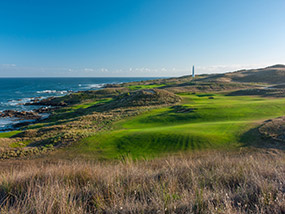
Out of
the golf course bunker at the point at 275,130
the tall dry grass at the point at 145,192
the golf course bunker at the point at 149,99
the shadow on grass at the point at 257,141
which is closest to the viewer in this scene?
the tall dry grass at the point at 145,192

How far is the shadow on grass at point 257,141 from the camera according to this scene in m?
11.1

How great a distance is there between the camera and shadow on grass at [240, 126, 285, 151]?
11066 mm

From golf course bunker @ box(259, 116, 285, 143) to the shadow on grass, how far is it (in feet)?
1.11

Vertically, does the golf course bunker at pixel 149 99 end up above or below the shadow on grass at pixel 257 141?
above

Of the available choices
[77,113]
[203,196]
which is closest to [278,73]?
[77,113]

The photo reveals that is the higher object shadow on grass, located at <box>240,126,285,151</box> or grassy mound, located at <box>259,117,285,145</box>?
grassy mound, located at <box>259,117,285,145</box>

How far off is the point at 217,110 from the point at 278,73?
233ft

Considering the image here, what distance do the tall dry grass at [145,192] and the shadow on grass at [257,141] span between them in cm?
743

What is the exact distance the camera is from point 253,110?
20.5 meters

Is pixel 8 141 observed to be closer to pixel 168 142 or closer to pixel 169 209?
pixel 168 142

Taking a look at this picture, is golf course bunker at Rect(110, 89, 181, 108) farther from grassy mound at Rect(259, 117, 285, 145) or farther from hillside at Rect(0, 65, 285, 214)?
grassy mound at Rect(259, 117, 285, 145)

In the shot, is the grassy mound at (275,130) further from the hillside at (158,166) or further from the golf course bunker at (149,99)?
the golf course bunker at (149,99)

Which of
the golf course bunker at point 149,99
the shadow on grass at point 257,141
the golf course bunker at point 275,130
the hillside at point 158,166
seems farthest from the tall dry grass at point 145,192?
the golf course bunker at point 149,99

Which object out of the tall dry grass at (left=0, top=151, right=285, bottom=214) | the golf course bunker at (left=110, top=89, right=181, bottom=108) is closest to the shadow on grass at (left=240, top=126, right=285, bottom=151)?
the tall dry grass at (left=0, top=151, right=285, bottom=214)
